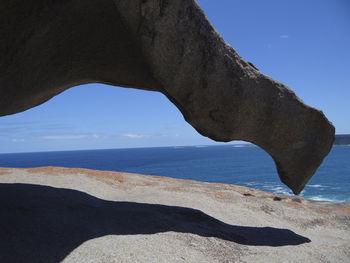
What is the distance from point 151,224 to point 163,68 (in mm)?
2734

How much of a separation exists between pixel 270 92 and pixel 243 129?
2.88 ft

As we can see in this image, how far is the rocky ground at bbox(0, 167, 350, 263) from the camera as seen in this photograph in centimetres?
375

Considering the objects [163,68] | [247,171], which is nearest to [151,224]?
[163,68]

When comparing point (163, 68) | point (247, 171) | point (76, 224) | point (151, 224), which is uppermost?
point (163, 68)

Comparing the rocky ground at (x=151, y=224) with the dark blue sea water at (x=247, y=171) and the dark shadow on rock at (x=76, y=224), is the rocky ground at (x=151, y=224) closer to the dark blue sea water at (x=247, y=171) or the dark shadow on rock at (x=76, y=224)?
the dark shadow on rock at (x=76, y=224)

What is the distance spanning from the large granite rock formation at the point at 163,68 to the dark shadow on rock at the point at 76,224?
63.3 inches

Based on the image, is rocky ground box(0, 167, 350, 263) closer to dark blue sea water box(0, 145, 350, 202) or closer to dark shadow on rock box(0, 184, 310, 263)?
dark shadow on rock box(0, 184, 310, 263)

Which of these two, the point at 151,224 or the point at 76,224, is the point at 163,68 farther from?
the point at 76,224

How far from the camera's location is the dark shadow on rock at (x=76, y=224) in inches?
141

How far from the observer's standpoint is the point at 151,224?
505cm

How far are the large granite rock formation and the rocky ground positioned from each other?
57.5 inches

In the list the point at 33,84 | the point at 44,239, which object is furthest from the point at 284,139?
the point at 33,84

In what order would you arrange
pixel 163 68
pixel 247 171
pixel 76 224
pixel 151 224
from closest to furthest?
pixel 76 224 → pixel 163 68 → pixel 151 224 → pixel 247 171

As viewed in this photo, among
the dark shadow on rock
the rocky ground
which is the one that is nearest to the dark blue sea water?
the rocky ground
